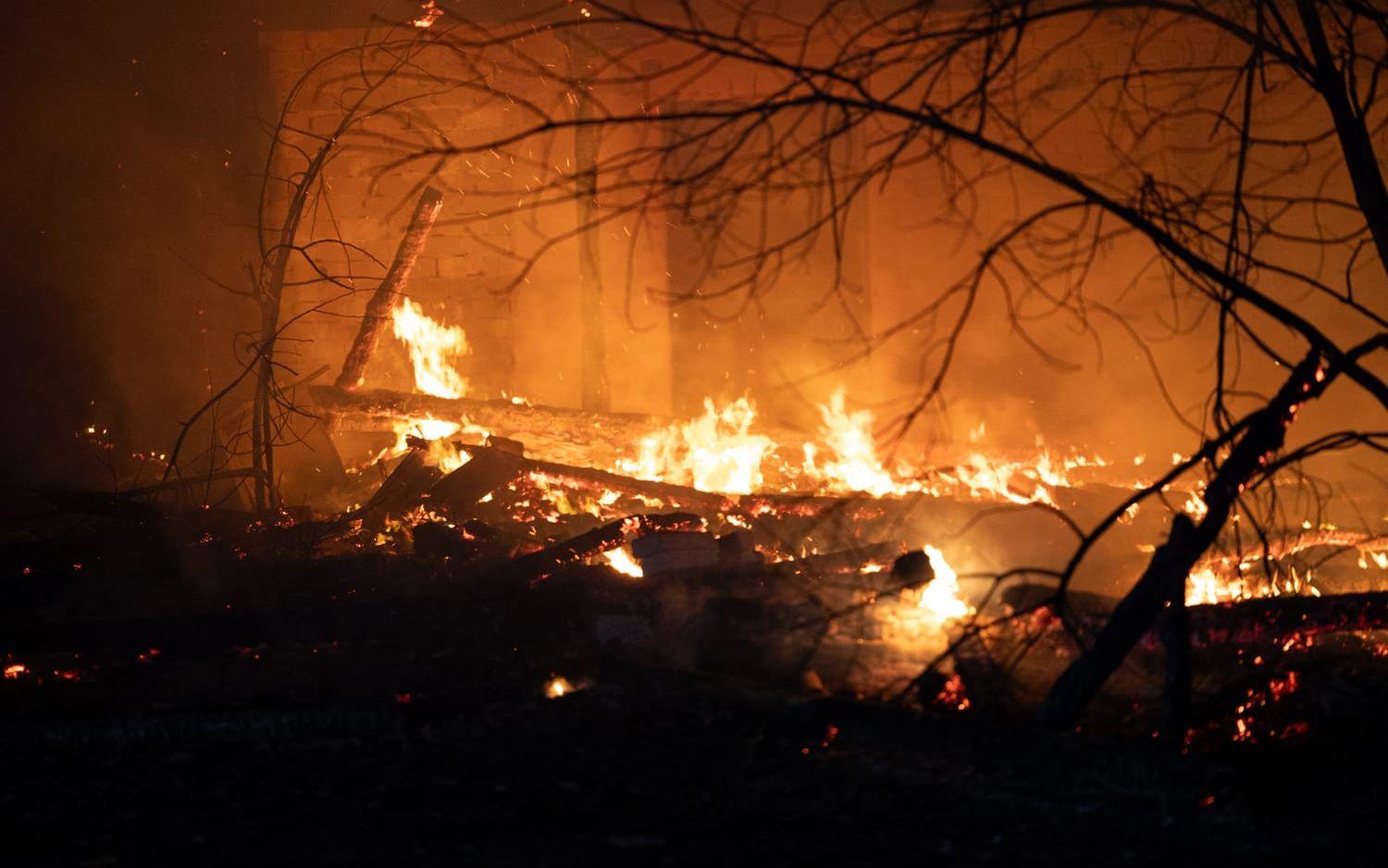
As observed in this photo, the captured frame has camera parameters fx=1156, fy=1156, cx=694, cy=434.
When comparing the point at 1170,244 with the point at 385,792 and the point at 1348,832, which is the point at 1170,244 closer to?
the point at 1348,832

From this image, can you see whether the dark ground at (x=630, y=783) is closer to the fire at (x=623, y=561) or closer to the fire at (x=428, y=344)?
the fire at (x=623, y=561)

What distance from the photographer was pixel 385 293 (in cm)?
1013

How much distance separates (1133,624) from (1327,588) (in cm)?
446

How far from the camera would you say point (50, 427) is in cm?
1123

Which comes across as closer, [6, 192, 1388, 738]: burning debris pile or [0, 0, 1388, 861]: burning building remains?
[0, 0, 1388, 861]: burning building remains

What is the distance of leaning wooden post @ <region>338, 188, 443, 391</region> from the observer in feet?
32.6

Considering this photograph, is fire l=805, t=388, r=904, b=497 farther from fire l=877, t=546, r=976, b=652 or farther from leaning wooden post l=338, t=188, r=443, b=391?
leaning wooden post l=338, t=188, r=443, b=391

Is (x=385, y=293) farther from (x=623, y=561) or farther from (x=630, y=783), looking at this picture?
(x=630, y=783)

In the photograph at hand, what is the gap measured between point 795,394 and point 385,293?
14.5 feet

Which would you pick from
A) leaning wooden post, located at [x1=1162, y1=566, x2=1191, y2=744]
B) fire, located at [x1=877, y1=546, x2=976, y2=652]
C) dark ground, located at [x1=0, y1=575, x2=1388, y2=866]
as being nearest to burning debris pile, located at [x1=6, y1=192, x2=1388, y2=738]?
fire, located at [x1=877, y1=546, x2=976, y2=652]

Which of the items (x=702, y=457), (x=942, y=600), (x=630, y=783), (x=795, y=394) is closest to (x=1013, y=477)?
(x=702, y=457)

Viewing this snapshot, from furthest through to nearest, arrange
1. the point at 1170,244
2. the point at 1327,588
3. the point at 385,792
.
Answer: the point at 1327,588, the point at 385,792, the point at 1170,244

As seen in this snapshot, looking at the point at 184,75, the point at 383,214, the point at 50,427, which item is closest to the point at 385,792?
the point at 383,214

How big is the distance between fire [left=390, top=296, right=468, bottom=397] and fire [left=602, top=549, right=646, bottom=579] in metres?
4.91
